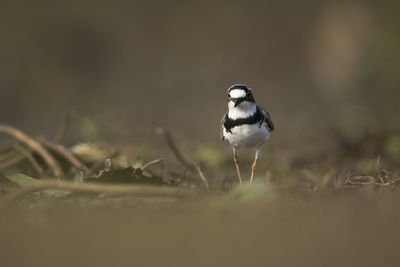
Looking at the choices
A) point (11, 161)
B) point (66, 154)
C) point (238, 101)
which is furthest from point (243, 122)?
point (11, 161)

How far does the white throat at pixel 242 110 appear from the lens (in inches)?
94.4

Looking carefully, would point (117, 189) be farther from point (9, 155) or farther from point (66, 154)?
point (9, 155)

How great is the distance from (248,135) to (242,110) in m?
0.15

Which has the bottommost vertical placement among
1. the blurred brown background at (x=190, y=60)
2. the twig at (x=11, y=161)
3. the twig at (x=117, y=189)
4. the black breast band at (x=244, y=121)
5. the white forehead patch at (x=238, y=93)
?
the twig at (x=117, y=189)

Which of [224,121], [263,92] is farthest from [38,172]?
[263,92]

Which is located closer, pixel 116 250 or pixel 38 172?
pixel 116 250

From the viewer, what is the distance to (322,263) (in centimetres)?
102

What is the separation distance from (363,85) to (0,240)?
5.13m

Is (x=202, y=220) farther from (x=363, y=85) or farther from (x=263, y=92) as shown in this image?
(x=263, y=92)

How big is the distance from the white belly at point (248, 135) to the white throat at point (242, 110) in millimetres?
61

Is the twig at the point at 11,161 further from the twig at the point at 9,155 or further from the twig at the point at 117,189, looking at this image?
the twig at the point at 117,189

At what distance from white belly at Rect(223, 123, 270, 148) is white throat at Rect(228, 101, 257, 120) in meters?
0.06

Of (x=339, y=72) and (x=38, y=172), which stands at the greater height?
(x=339, y=72)

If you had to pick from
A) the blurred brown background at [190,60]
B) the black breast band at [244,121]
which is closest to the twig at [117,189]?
the black breast band at [244,121]
